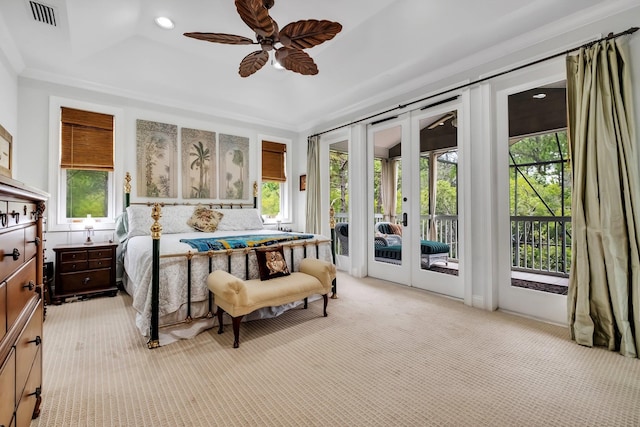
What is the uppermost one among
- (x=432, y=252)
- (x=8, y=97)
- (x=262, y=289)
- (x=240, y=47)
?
(x=240, y=47)

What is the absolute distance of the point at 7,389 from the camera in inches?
40.5

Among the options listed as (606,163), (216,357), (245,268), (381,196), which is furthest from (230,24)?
(606,163)

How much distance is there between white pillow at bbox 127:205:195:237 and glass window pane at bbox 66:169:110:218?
594 mm

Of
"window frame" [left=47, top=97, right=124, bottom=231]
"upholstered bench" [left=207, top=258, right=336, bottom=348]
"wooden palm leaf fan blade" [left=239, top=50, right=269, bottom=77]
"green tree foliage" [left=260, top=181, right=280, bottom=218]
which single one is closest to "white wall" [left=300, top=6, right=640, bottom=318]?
"upholstered bench" [left=207, top=258, right=336, bottom=348]

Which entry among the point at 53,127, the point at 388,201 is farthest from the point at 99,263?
the point at 388,201

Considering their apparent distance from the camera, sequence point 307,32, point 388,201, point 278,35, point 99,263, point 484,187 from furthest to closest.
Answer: point 388,201
point 99,263
point 484,187
point 278,35
point 307,32

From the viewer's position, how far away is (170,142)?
189 inches

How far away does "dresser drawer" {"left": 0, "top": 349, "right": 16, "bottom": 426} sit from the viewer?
0.97 metres

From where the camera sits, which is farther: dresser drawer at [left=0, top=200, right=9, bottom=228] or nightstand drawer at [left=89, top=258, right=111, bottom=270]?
nightstand drawer at [left=89, top=258, right=111, bottom=270]

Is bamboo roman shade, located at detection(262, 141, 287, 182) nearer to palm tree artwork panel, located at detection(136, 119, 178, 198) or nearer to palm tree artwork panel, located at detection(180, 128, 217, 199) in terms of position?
palm tree artwork panel, located at detection(180, 128, 217, 199)

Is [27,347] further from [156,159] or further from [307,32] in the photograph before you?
[156,159]

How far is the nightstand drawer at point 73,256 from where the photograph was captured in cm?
357

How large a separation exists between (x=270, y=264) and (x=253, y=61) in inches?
80.2

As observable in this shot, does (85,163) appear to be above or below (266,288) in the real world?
above
